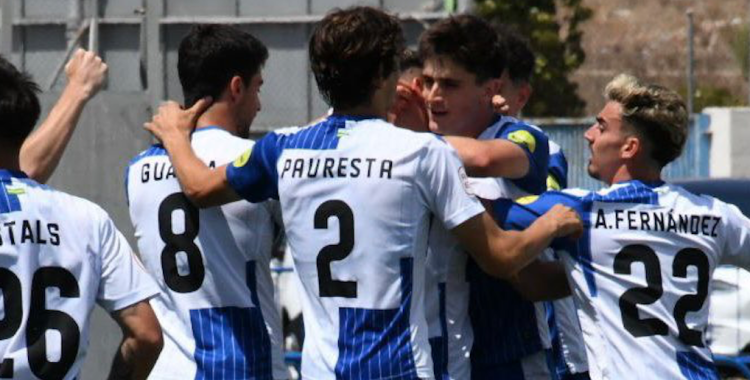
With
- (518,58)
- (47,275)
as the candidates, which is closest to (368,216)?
(47,275)

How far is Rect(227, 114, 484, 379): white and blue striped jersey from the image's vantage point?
17.3ft

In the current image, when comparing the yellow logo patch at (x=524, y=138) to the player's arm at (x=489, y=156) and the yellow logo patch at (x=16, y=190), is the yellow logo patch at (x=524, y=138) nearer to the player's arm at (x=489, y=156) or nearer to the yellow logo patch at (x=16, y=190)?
the player's arm at (x=489, y=156)

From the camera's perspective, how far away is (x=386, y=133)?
532cm

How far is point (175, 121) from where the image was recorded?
615 centimetres

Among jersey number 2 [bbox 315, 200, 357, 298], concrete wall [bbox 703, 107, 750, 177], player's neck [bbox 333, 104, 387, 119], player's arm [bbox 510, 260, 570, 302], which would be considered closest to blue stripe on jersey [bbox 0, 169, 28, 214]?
jersey number 2 [bbox 315, 200, 357, 298]

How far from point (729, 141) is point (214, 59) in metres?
16.7

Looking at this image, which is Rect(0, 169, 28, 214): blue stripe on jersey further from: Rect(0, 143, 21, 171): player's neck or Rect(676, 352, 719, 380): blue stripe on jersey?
Rect(676, 352, 719, 380): blue stripe on jersey

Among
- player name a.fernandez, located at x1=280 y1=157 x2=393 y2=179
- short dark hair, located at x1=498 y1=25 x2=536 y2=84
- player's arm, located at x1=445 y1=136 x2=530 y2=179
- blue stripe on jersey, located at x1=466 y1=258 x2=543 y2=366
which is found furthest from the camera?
short dark hair, located at x1=498 y1=25 x2=536 y2=84

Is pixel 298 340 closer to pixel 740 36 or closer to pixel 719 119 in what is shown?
pixel 719 119

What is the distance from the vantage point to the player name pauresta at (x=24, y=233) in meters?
4.91

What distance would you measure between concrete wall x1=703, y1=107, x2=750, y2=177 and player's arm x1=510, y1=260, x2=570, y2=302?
54.6 ft

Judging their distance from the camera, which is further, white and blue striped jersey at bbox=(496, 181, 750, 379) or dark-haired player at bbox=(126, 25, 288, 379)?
dark-haired player at bbox=(126, 25, 288, 379)

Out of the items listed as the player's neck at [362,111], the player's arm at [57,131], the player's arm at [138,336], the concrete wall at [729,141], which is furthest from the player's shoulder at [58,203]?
the concrete wall at [729,141]

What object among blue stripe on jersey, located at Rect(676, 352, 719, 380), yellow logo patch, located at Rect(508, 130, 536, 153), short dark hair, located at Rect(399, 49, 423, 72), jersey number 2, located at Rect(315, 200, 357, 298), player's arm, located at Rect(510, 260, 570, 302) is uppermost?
short dark hair, located at Rect(399, 49, 423, 72)
